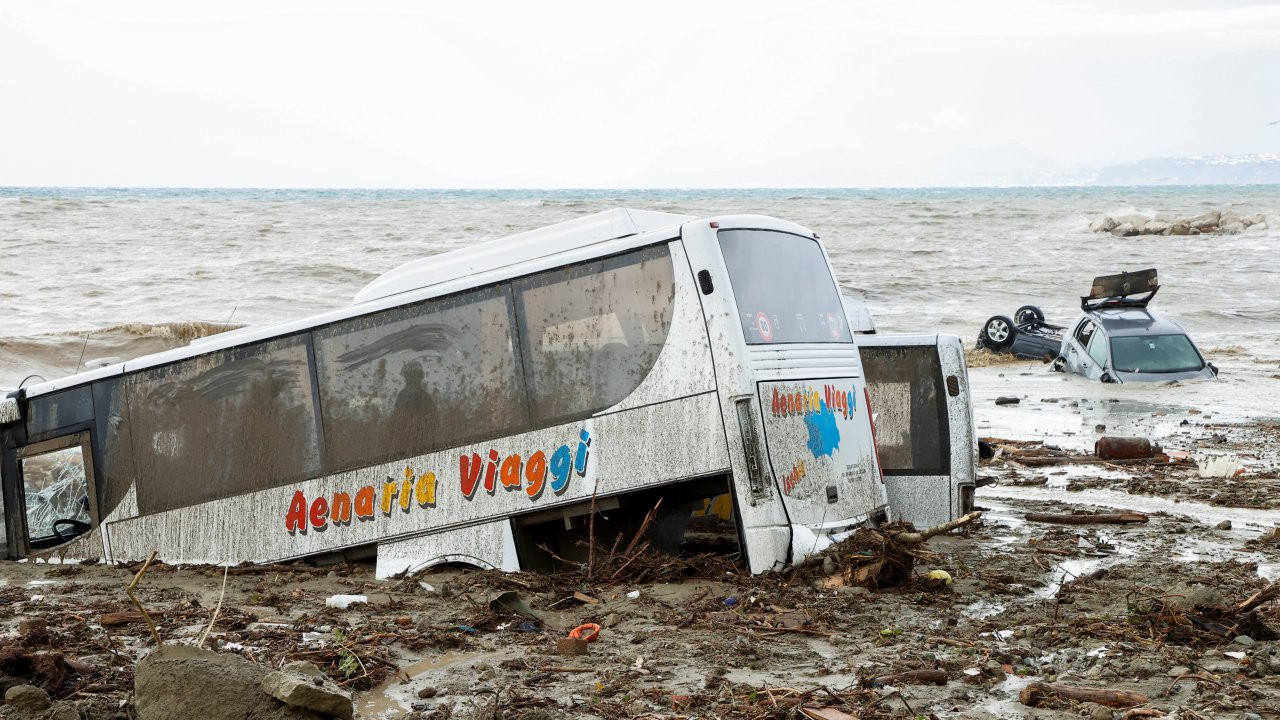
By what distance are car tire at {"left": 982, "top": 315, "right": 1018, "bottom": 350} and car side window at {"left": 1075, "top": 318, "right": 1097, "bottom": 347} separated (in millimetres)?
3626

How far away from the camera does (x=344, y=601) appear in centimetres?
701

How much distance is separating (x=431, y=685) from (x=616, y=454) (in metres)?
2.50

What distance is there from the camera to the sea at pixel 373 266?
26891mm

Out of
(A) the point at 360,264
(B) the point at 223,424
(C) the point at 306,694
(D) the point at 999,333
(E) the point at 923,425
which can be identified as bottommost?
(D) the point at 999,333

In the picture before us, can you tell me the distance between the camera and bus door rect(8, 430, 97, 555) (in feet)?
30.5

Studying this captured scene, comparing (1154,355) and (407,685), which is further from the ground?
(407,685)

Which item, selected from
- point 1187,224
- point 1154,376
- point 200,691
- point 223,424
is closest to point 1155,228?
point 1187,224

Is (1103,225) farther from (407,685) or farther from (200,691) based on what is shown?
(200,691)

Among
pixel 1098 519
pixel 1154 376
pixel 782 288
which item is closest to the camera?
pixel 782 288

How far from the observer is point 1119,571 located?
7.28 m

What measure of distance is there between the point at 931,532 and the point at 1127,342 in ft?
49.9

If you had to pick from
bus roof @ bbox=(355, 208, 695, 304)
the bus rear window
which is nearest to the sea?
bus roof @ bbox=(355, 208, 695, 304)

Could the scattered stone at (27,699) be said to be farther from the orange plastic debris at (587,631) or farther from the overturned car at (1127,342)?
the overturned car at (1127,342)

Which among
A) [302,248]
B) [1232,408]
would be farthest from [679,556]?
[302,248]
